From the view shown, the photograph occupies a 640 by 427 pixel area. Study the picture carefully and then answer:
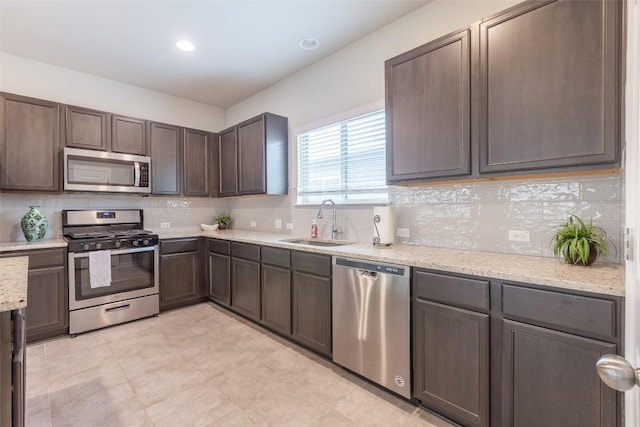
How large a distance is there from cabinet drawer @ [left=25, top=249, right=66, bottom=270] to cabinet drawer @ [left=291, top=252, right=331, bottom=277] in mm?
2269

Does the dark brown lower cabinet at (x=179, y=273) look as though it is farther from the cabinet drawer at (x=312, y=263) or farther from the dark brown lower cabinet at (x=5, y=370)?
the dark brown lower cabinet at (x=5, y=370)

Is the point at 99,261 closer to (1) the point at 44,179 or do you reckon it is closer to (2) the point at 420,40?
(1) the point at 44,179

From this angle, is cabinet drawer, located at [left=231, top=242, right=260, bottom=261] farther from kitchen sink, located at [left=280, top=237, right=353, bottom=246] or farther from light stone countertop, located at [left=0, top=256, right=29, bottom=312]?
light stone countertop, located at [left=0, top=256, right=29, bottom=312]

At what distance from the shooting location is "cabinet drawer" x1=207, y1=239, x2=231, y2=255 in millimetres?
3545

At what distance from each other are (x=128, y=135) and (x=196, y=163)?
88 centimetres

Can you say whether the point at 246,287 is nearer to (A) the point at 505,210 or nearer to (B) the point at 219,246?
(B) the point at 219,246

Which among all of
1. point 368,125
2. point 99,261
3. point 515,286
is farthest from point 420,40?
point 99,261

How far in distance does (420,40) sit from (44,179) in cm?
385

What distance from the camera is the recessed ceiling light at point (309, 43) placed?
9.63 feet

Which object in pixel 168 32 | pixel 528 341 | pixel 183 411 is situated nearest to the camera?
pixel 528 341

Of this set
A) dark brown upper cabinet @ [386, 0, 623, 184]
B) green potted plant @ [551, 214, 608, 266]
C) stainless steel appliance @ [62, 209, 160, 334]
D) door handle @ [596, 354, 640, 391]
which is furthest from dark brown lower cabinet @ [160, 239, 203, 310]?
door handle @ [596, 354, 640, 391]

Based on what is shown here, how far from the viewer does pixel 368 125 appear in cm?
286

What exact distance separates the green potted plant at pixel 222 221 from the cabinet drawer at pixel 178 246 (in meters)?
0.77

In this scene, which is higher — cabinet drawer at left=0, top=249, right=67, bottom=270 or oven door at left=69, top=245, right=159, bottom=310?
cabinet drawer at left=0, top=249, right=67, bottom=270
